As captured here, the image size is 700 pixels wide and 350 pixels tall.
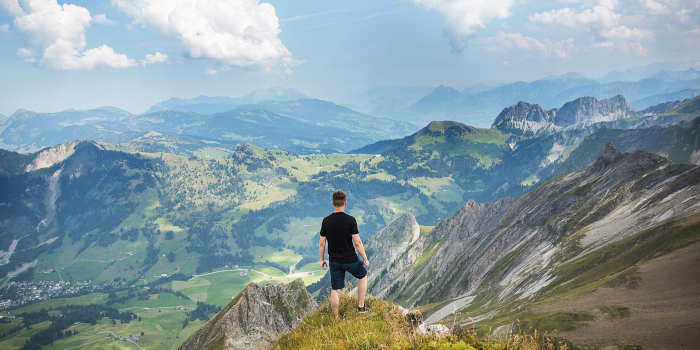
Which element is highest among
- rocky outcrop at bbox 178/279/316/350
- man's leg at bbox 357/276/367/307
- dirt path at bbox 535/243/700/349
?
man's leg at bbox 357/276/367/307

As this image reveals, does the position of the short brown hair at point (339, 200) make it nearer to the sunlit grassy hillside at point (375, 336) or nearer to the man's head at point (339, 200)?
the man's head at point (339, 200)

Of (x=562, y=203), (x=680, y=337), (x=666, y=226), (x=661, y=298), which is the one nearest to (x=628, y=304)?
(x=661, y=298)

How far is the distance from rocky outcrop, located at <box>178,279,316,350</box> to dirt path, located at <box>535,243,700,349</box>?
3654 cm

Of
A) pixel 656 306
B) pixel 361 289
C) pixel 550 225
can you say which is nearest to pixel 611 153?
pixel 550 225

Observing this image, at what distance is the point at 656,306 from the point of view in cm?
2728

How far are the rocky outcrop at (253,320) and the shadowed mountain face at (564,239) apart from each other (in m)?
30.9

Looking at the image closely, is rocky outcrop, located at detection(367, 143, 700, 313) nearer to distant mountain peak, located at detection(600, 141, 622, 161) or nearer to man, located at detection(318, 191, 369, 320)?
distant mountain peak, located at detection(600, 141, 622, 161)

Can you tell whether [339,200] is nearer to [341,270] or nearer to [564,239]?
[341,270]

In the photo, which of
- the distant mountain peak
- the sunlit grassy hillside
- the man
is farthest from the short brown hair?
the distant mountain peak

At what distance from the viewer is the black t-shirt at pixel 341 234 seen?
1313 cm

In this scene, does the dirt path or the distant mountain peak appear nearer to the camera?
the dirt path

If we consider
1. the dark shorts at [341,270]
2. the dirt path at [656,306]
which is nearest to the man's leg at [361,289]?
the dark shorts at [341,270]

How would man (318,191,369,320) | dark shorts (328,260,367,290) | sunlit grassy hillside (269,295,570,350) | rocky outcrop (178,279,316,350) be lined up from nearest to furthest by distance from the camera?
1. sunlit grassy hillside (269,295,570,350)
2. man (318,191,369,320)
3. dark shorts (328,260,367,290)
4. rocky outcrop (178,279,316,350)

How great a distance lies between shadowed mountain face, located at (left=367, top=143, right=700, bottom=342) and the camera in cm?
4997
